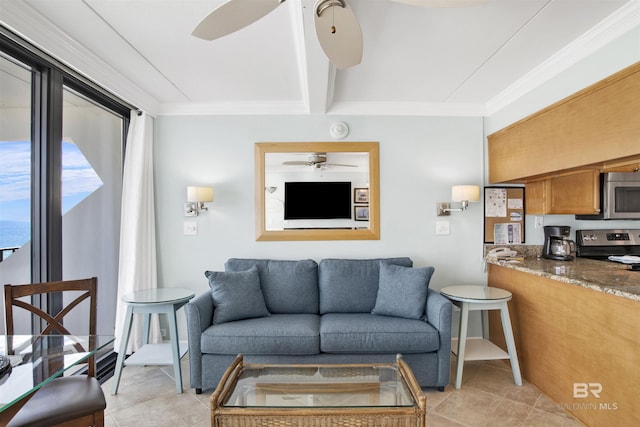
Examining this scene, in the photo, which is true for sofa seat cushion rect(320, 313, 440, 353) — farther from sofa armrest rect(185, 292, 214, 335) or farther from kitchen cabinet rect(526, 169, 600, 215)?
kitchen cabinet rect(526, 169, 600, 215)

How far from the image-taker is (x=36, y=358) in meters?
1.34

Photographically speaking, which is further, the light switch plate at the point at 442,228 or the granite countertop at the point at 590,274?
the light switch plate at the point at 442,228

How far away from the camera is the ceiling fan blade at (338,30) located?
4.09 feet

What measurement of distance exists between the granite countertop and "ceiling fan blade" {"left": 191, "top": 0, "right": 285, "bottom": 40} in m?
2.16

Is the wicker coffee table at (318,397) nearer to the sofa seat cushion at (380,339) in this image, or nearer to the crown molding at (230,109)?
the sofa seat cushion at (380,339)

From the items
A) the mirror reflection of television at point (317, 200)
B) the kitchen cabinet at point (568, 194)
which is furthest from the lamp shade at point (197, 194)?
the kitchen cabinet at point (568, 194)

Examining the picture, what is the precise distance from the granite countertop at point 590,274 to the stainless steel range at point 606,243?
45 cm

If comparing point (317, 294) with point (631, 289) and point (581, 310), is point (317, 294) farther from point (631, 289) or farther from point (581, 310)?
point (631, 289)

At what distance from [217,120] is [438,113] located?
7.07ft

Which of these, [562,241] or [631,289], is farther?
[562,241]

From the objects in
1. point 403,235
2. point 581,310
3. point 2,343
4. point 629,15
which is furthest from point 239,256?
point 629,15

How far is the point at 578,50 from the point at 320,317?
263 centimetres

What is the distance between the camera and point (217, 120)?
3172 millimetres

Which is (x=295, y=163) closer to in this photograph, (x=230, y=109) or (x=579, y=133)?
(x=230, y=109)
